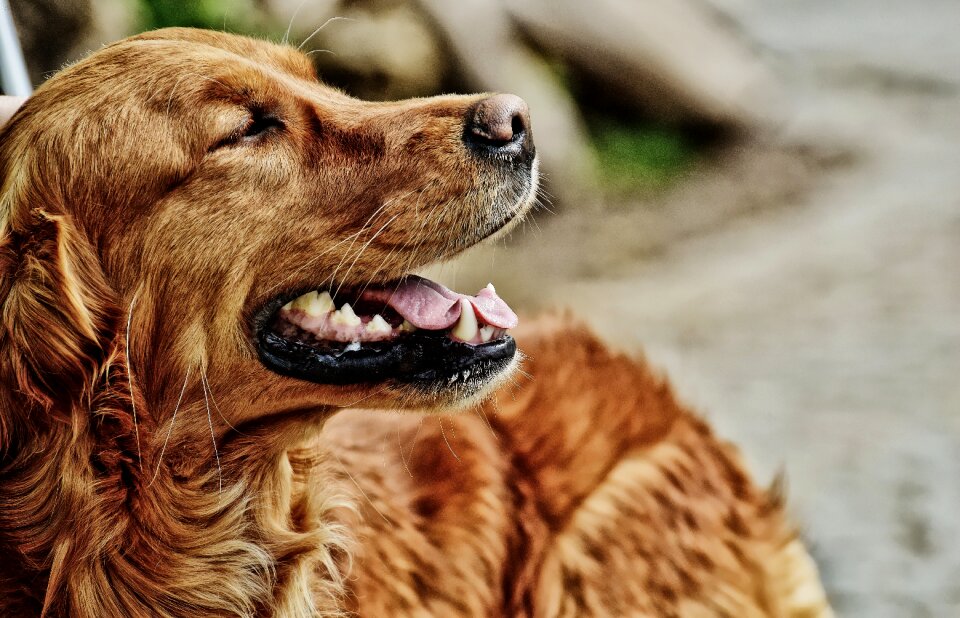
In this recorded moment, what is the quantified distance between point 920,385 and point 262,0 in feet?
15.5

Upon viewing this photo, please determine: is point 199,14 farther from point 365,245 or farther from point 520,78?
point 365,245

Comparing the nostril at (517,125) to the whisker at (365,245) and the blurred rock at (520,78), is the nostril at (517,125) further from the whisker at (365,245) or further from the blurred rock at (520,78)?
the blurred rock at (520,78)

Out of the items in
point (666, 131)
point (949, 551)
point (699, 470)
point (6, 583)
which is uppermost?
point (6, 583)

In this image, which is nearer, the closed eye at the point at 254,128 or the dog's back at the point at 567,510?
the closed eye at the point at 254,128

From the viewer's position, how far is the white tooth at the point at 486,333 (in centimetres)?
240

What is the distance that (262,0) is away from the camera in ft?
21.3

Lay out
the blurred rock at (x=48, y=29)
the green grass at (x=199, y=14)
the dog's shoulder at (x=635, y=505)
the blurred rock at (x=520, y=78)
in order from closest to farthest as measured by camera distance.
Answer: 1. the dog's shoulder at (x=635, y=505)
2. the blurred rock at (x=48, y=29)
3. the green grass at (x=199, y=14)
4. the blurred rock at (x=520, y=78)

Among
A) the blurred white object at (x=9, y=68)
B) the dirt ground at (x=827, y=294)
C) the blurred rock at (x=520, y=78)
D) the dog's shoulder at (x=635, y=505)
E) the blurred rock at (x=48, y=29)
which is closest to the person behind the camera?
the dog's shoulder at (x=635, y=505)

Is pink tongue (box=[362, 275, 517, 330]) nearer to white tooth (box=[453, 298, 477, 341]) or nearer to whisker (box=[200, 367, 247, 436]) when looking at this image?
white tooth (box=[453, 298, 477, 341])

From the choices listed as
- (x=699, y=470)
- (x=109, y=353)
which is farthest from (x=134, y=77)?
(x=699, y=470)

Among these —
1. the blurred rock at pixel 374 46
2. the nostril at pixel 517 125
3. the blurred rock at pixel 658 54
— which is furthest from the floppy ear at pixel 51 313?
the blurred rock at pixel 658 54

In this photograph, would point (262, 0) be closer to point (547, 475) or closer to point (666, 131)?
point (666, 131)

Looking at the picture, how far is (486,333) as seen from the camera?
7.91 ft

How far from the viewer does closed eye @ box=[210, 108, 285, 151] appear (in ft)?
7.65
